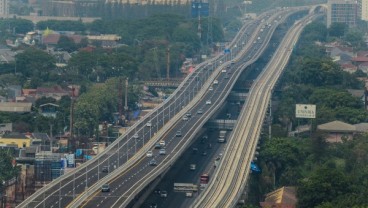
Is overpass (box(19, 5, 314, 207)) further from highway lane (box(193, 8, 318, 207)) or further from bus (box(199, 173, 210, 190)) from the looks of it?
highway lane (box(193, 8, 318, 207))

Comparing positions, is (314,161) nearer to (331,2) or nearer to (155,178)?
(155,178)

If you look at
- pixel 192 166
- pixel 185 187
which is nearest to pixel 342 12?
pixel 192 166

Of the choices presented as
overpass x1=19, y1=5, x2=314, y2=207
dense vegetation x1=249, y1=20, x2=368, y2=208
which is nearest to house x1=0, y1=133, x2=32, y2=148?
overpass x1=19, y1=5, x2=314, y2=207

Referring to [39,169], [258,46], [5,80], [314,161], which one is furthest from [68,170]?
[258,46]

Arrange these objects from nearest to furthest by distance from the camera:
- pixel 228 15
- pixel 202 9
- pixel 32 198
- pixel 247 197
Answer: pixel 32 198
pixel 247 197
pixel 202 9
pixel 228 15

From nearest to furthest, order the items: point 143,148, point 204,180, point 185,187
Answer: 1. point 185,187
2. point 204,180
3. point 143,148

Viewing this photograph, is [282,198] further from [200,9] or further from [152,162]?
[200,9]

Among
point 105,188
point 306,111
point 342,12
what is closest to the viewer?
point 105,188
